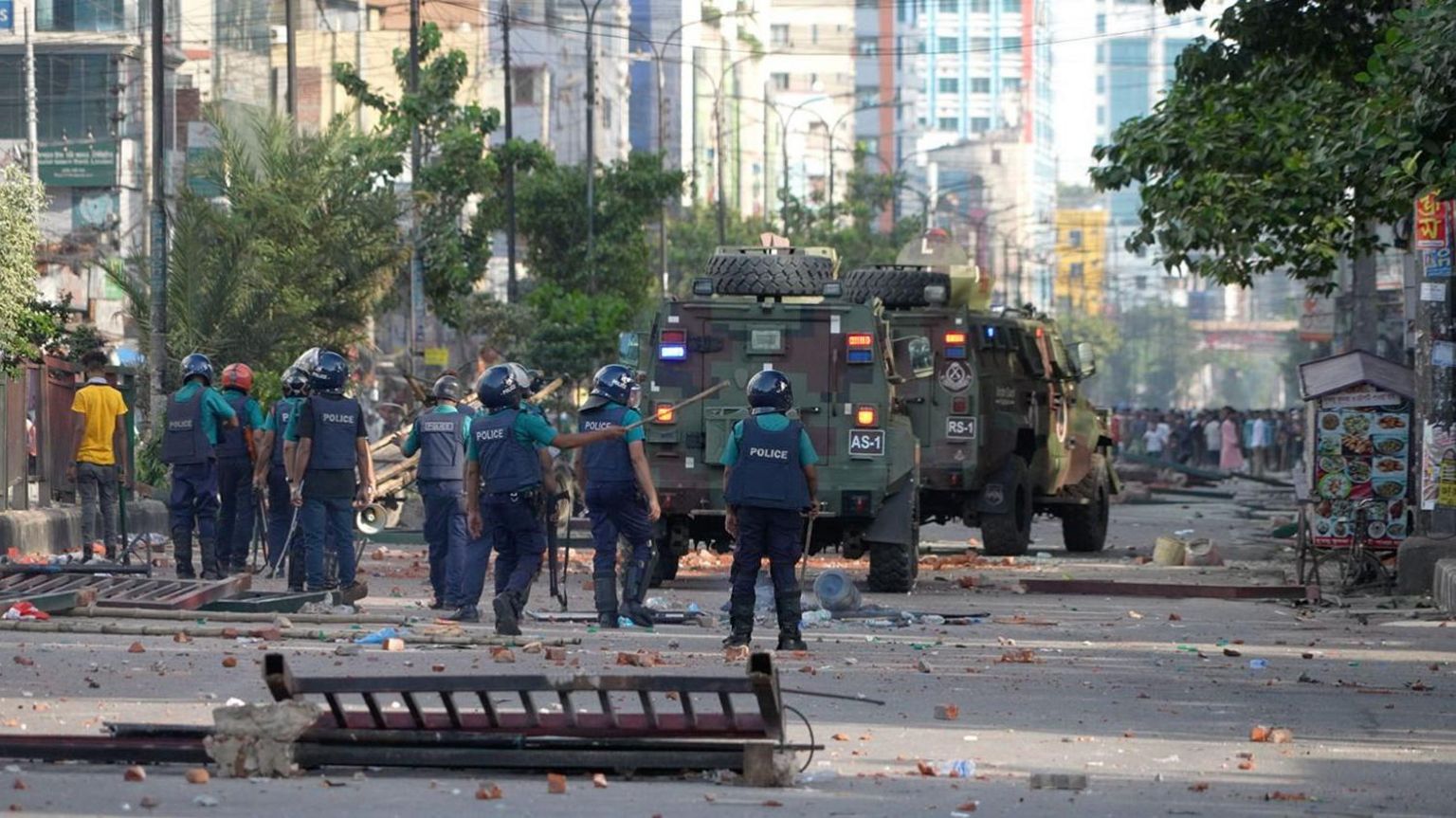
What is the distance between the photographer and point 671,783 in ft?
30.8

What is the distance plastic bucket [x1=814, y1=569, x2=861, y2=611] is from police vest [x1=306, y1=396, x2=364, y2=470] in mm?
3371

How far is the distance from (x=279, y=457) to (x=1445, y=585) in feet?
28.6

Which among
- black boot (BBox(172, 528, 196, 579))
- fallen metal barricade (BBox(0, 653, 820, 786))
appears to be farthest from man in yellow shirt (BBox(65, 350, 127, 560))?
fallen metal barricade (BBox(0, 653, 820, 786))

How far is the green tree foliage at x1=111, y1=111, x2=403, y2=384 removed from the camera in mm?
29828

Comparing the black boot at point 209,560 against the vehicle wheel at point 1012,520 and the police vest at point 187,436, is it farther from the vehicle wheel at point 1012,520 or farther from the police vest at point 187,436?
the vehicle wheel at point 1012,520

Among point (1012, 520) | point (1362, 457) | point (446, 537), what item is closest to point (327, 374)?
point (446, 537)

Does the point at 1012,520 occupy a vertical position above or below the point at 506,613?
below

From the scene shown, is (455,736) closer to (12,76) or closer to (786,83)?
(12,76)

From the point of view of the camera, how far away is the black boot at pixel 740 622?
48.5 feet

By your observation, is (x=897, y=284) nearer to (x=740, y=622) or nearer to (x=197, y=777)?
(x=740, y=622)

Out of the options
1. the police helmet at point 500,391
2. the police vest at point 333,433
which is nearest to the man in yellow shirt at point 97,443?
the police vest at point 333,433

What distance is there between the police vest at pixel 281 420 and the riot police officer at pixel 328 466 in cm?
60

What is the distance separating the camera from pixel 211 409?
19578 millimetres

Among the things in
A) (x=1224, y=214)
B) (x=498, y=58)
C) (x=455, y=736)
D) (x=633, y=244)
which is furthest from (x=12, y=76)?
(x=455, y=736)
